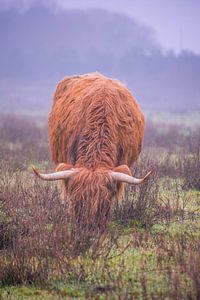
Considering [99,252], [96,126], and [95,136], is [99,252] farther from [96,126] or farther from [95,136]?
[96,126]

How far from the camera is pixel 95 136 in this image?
8.49m

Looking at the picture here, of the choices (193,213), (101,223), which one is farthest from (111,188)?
(193,213)

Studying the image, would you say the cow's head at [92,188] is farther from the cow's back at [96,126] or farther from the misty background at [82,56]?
the misty background at [82,56]

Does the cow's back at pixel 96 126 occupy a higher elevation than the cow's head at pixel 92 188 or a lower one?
higher

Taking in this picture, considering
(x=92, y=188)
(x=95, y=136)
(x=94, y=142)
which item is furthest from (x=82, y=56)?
(x=92, y=188)

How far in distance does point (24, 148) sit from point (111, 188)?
10374mm

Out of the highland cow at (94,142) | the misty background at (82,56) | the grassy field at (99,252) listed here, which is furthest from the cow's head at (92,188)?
the misty background at (82,56)

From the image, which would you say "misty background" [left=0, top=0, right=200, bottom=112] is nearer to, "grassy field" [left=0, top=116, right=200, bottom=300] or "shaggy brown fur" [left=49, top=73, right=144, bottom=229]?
"shaggy brown fur" [left=49, top=73, right=144, bottom=229]

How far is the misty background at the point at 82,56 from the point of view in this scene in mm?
98750

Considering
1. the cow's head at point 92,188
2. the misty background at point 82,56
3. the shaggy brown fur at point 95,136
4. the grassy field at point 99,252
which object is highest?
the misty background at point 82,56

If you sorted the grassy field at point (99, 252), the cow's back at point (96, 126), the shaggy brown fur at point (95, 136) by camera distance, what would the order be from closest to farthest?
the grassy field at point (99, 252)
the shaggy brown fur at point (95, 136)
the cow's back at point (96, 126)

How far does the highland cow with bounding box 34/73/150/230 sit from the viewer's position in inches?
305

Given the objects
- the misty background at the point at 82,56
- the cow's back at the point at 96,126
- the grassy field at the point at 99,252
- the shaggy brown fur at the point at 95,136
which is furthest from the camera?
the misty background at the point at 82,56

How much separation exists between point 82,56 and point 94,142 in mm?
127595
